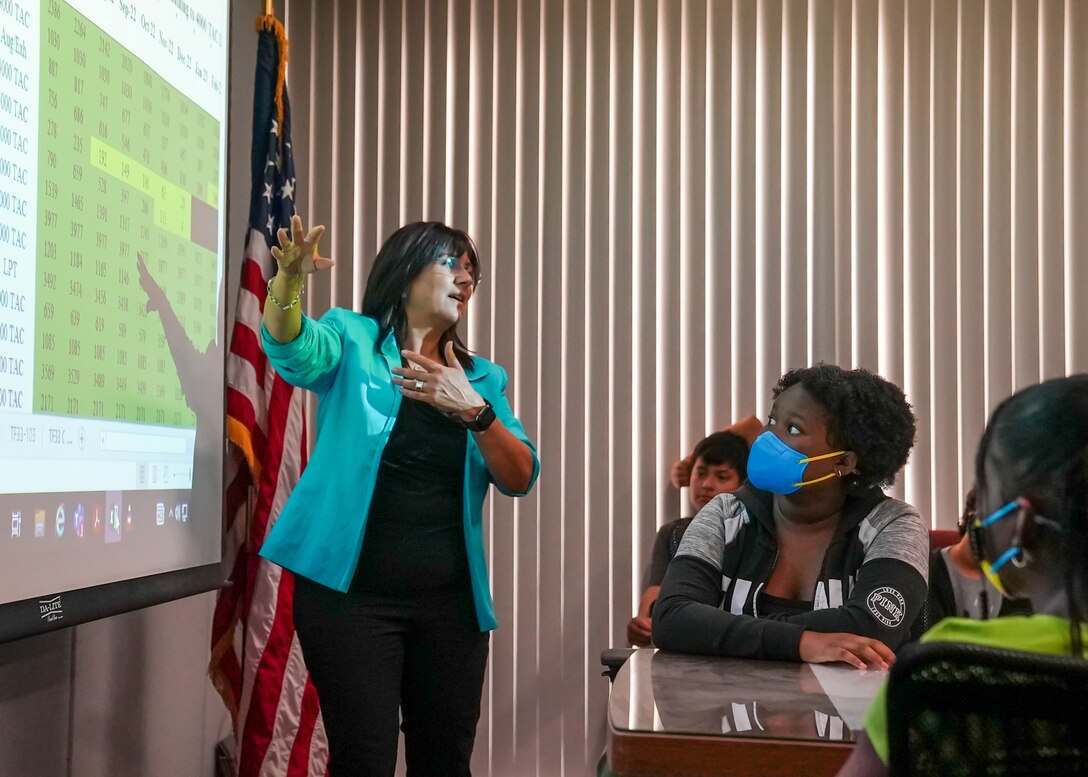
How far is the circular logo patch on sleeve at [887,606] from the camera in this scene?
1.62m

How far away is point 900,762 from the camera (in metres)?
0.68

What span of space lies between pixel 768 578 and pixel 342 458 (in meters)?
0.83

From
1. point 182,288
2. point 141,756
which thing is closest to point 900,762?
point 182,288

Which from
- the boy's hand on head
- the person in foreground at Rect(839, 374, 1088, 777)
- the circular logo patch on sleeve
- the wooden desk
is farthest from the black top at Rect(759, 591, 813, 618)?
the boy's hand on head

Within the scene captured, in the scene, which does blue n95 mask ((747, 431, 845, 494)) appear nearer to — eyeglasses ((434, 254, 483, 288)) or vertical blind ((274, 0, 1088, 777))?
eyeglasses ((434, 254, 483, 288))

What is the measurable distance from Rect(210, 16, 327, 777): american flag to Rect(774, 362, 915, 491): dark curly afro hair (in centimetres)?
131

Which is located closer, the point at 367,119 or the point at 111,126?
the point at 111,126

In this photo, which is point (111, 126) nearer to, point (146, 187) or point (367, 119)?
point (146, 187)

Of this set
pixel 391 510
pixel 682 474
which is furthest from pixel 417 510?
pixel 682 474

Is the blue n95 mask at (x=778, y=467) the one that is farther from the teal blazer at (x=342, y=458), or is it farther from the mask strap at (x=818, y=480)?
the teal blazer at (x=342, y=458)

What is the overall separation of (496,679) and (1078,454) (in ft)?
9.24

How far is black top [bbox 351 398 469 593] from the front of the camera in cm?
186

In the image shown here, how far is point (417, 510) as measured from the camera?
6.25ft

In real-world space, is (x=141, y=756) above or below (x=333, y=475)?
below
